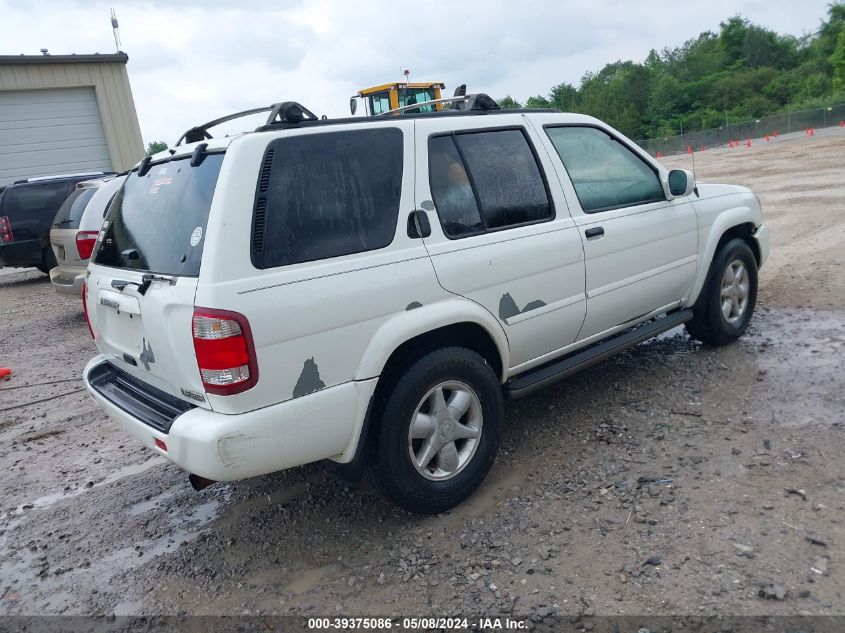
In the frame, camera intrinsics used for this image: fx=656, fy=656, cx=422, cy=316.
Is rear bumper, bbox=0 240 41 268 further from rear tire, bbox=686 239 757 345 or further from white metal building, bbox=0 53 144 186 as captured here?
rear tire, bbox=686 239 757 345

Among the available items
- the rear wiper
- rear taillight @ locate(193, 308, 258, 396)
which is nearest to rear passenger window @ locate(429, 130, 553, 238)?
rear taillight @ locate(193, 308, 258, 396)

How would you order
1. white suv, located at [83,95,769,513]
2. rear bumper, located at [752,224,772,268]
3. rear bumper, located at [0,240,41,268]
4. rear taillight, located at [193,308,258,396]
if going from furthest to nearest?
1. rear bumper, located at [0,240,41,268]
2. rear bumper, located at [752,224,772,268]
3. white suv, located at [83,95,769,513]
4. rear taillight, located at [193,308,258,396]

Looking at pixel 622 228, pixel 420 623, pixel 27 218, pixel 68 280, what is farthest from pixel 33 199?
pixel 420 623

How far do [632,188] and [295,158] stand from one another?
7.96ft

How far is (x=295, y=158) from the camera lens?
9.46ft

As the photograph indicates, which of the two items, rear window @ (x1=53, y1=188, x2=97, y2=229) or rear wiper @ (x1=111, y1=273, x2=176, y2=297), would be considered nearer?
rear wiper @ (x1=111, y1=273, x2=176, y2=297)

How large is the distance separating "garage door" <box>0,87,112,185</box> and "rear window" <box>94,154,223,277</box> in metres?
15.8

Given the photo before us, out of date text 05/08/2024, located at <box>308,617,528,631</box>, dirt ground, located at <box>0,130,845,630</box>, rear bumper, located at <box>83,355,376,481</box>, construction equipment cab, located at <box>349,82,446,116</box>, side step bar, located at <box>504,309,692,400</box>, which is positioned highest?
construction equipment cab, located at <box>349,82,446,116</box>

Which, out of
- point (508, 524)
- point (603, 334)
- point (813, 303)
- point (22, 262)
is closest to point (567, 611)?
point (508, 524)

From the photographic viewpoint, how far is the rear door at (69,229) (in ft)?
26.2

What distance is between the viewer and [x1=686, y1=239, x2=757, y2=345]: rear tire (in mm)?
4891

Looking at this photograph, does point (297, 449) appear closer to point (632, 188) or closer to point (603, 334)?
point (603, 334)

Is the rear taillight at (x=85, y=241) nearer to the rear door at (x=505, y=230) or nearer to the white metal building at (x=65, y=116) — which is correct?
the rear door at (x=505, y=230)

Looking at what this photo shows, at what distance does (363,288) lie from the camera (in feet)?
9.42
